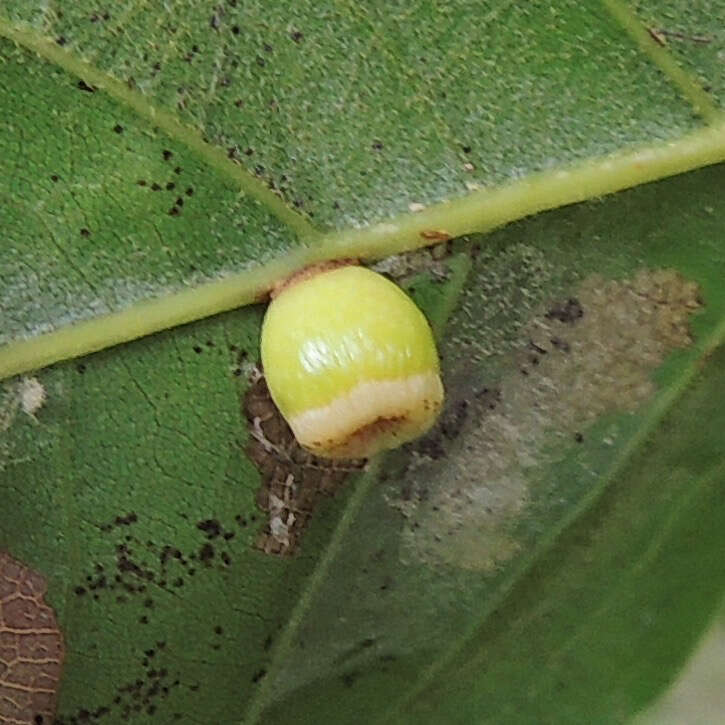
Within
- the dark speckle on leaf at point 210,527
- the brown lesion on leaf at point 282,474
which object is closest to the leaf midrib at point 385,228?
the brown lesion on leaf at point 282,474

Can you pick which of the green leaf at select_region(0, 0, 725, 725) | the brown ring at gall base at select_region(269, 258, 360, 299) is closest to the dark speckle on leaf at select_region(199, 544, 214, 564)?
the green leaf at select_region(0, 0, 725, 725)

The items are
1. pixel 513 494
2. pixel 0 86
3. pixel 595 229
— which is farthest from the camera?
pixel 513 494

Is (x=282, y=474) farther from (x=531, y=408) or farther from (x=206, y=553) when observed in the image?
(x=531, y=408)

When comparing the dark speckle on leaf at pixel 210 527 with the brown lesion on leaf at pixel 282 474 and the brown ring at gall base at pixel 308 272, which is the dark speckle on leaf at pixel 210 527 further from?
the brown ring at gall base at pixel 308 272

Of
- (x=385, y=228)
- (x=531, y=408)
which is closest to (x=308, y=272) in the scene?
(x=385, y=228)

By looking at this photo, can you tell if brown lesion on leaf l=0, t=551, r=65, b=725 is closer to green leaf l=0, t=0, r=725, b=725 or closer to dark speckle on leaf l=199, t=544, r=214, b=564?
green leaf l=0, t=0, r=725, b=725

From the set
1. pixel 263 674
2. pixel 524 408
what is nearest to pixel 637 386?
pixel 524 408

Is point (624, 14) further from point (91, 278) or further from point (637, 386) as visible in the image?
point (91, 278)
